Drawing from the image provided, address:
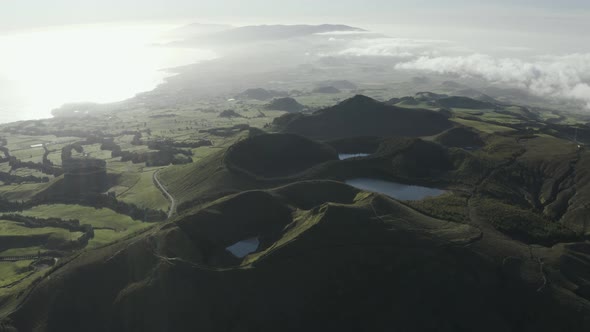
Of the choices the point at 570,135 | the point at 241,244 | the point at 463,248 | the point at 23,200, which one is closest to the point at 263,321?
the point at 241,244

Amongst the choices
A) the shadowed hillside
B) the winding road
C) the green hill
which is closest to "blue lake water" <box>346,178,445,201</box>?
the shadowed hillside

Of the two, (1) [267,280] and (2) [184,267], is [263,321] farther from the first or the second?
(2) [184,267]

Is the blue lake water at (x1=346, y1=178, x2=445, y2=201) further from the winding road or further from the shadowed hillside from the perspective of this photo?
the winding road

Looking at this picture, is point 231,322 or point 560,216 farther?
point 560,216

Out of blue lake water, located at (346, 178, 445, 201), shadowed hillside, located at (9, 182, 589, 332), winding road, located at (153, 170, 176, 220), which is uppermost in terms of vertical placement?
shadowed hillside, located at (9, 182, 589, 332)

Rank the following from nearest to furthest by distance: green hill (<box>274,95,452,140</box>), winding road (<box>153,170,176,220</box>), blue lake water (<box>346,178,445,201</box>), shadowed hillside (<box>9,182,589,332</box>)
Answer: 1. shadowed hillside (<box>9,182,589,332</box>)
2. blue lake water (<box>346,178,445,201</box>)
3. winding road (<box>153,170,176,220</box>)
4. green hill (<box>274,95,452,140</box>)

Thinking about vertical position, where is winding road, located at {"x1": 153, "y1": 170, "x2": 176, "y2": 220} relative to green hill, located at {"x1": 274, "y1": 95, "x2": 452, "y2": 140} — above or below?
below
